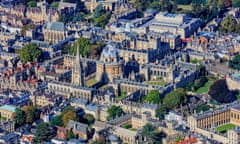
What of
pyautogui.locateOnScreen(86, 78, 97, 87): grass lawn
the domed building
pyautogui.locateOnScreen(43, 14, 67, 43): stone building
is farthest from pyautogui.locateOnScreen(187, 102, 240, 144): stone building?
pyautogui.locateOnScreen(43, 14, 67, 43): stone building

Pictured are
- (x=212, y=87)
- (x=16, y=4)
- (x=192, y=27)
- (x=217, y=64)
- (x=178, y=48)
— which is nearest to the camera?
(x=212, y=87)

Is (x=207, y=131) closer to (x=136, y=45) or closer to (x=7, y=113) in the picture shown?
(x=7, y=113)

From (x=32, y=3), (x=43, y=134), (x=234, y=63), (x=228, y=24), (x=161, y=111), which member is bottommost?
(x=43, y=134)

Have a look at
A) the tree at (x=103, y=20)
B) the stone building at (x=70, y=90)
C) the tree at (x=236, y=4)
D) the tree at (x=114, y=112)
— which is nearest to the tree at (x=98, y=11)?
the tree at (x=103, y=20)

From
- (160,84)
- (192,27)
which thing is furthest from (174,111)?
(192,27)

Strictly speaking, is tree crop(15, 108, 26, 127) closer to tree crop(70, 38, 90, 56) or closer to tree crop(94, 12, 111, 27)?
tree crop(70, 38, 90, 56)

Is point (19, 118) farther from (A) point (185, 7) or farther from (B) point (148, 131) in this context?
(A) point (185, 7)

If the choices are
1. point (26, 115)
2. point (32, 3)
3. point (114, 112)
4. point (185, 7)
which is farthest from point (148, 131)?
point (32, 3)
